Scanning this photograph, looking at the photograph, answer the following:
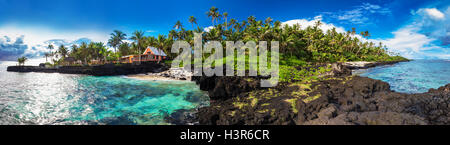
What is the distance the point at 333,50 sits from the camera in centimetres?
4994

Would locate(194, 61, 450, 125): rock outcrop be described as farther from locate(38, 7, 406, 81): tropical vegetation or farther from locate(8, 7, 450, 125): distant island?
locate(38, 7, 406, 81): tropical vegetation

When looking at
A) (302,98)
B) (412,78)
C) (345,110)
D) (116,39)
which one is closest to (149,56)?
(116,39)

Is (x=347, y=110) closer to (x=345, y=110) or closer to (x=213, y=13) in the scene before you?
(x=345, y=110)

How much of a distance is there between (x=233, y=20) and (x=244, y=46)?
19564 mm

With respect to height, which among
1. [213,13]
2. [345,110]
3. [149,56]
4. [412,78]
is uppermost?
[213,13]

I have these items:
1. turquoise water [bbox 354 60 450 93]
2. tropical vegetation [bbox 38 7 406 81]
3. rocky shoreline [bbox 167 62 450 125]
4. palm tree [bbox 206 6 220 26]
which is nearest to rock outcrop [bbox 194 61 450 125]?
rocky shoreline [bbox 167 62 450 125]

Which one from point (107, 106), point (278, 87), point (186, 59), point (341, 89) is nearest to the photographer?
point (341, 89)

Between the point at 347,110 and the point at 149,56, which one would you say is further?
the point at 149,56

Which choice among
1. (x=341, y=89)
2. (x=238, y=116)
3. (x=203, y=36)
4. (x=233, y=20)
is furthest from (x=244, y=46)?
(x=238, y=116)

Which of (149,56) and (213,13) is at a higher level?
(213,13)

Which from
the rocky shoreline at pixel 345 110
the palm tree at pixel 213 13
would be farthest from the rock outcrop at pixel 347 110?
the palm tree at pixel 213 13

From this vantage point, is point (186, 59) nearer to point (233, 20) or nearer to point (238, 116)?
point (233, 20)

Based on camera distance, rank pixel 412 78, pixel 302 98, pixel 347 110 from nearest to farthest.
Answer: pixel 347 110 → pixel 302 98 → pixel 412 78

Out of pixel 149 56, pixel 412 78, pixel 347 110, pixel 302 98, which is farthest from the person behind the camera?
pixel 149 56
